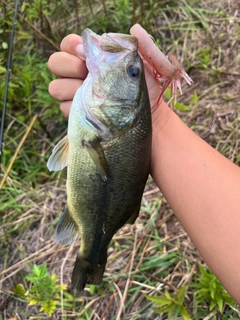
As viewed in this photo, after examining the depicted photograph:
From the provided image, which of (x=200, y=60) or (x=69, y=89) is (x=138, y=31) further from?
(x=200, y=60)

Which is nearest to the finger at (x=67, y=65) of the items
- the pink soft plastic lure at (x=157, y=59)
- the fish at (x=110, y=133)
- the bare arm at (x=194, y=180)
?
the bare arm at (x=194, y=180)

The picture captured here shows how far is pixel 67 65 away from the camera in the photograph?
6.49ft

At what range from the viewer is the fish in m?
1.72

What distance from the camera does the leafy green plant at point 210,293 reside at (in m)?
2.38

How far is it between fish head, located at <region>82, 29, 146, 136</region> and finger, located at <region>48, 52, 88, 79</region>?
0.23m

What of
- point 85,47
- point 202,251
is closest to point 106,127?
point 85,47

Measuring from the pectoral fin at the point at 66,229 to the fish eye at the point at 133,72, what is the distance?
0.77 metres

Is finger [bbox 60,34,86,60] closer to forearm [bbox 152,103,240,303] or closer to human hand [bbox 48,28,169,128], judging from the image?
human hand [bbox 48,28,169,128]

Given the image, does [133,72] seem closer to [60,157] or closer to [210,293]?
[60,157]

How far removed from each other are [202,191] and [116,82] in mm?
681

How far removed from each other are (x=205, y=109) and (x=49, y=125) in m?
1.51

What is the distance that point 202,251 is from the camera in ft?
5.90

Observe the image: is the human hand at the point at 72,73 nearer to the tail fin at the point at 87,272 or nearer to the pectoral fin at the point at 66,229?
the pectoral fin at the point at 66,229

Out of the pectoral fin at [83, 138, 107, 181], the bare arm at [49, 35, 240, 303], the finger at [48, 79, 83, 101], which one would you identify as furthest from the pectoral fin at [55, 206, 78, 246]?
the finger at [48, 79, 83, 101]
